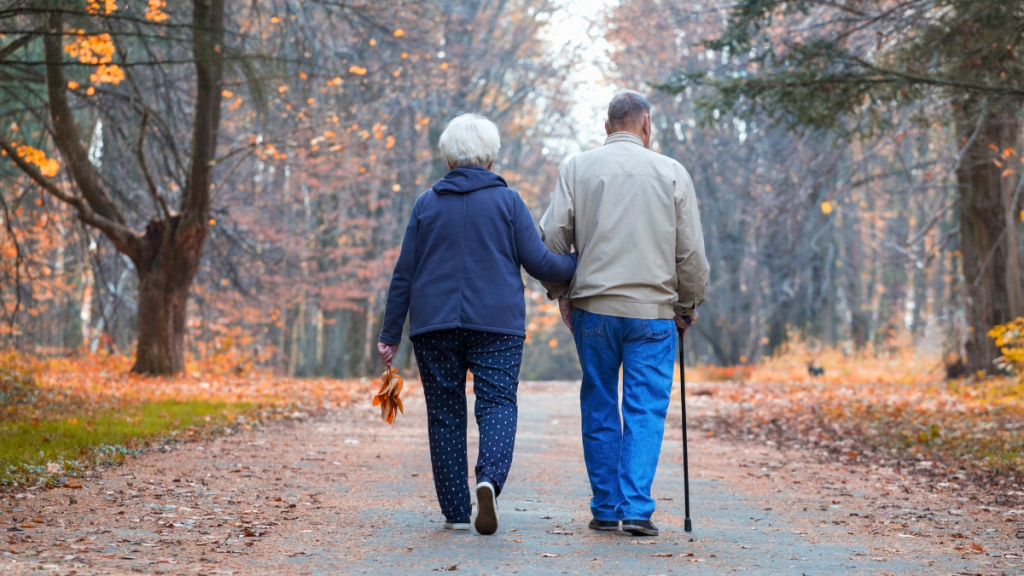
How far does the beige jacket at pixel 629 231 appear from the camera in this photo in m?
4.73

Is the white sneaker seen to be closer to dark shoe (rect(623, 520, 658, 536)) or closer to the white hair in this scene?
dark shoe (rect(623, 520, 658, 536))

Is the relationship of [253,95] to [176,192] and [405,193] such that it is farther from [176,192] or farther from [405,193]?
[405,193]

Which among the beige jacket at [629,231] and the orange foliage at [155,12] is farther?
the orange foliage at [155,12]

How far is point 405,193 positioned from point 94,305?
7.24 meters

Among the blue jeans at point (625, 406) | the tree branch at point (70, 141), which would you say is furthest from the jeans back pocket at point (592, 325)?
the tree branch at point (70, 141)

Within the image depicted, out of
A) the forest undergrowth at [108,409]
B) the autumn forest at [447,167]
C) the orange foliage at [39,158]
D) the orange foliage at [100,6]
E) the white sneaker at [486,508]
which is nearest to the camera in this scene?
the white sneaker at [486,508]

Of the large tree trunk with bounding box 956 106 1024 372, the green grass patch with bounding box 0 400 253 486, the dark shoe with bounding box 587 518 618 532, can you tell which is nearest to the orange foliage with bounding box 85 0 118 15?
the green grass patch with bounding box 0 400 253 486

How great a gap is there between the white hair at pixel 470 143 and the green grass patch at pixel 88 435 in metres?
2.85

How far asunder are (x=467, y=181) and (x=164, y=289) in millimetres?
10729

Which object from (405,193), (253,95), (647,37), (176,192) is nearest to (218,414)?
(253,95)

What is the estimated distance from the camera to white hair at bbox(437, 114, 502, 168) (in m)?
4.71

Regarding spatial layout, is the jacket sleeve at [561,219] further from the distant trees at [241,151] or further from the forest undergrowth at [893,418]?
the distant trees at [241,151]

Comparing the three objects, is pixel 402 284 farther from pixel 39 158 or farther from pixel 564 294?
pixel 39 158

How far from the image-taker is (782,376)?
20.2 metres
